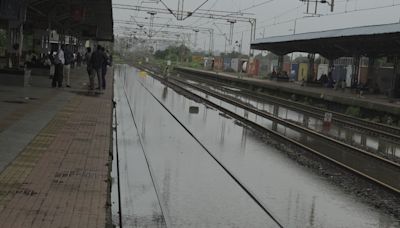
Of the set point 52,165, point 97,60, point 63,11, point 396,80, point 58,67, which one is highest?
point 63,11

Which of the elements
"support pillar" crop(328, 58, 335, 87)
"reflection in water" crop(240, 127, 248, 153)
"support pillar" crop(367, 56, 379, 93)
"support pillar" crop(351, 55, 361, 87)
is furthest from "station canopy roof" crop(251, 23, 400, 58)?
"reflection in water" crop(240, 127, 248, 153)

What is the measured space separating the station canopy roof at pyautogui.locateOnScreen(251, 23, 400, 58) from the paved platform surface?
797 inches

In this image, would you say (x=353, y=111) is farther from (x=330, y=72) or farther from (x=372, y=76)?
(x=330, y=72)

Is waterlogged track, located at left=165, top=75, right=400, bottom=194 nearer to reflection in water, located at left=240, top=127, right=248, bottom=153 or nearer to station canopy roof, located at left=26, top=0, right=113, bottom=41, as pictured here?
reflection in water, located at left=240, top=127, right=248, bottom=153

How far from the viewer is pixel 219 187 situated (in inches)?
385

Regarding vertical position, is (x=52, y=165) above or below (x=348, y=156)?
above

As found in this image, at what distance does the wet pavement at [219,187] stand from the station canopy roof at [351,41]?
59.7 ft

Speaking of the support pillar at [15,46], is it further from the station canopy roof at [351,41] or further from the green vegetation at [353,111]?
the station canopy roof at [351,41]

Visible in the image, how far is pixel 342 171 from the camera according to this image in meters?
12.3

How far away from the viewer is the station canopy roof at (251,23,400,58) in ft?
105

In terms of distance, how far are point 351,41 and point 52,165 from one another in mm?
32335

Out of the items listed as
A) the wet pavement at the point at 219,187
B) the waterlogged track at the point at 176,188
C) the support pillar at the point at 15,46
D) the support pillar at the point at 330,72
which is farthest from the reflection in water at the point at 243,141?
the support pillar at the point at 330,72

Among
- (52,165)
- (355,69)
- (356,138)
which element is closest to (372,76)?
(355,69)

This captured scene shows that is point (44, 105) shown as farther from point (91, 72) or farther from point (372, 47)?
point (372, 47)
